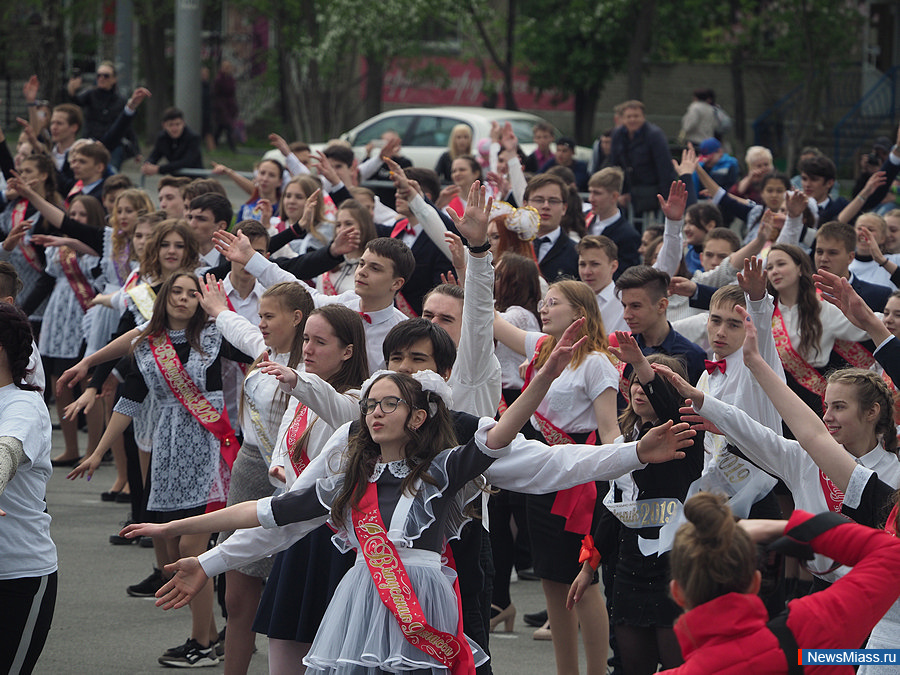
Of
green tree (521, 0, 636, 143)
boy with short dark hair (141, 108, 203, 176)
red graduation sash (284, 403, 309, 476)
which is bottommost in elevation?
red graduation sash (284, 403, 309, 476)

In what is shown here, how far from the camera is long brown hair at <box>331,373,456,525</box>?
4.02 meters

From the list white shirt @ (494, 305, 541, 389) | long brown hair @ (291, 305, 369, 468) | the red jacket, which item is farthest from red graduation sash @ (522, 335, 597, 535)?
the red jacket

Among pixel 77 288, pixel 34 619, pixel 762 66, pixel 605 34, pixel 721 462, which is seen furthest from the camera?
pixel 762 66

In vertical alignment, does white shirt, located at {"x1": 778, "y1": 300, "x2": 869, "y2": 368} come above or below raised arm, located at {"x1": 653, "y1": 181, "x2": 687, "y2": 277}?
below

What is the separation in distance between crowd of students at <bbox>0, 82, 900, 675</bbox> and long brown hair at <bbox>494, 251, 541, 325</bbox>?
0.02 meters

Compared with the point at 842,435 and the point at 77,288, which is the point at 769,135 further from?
the point at 842,435

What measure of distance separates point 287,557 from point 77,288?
5.71 meters

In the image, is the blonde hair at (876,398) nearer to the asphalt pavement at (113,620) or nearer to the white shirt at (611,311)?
the asphalt pavement at (113,620)

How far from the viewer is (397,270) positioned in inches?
234

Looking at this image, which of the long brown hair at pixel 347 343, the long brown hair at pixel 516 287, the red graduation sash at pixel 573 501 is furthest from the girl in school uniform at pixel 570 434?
the long brown hair at pixel 347 343

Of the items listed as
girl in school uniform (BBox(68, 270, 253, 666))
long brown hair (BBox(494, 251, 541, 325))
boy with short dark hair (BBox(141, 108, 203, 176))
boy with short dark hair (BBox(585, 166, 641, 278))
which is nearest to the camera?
girl in school uniform (BBox(68, 270, 253, 666))

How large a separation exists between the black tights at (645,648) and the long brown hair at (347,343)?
1454 millimetres

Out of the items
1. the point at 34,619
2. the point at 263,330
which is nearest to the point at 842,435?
the point at 263,330

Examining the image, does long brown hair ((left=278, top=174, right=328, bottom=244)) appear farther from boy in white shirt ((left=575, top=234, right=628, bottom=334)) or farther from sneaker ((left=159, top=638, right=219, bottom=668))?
sneaker ((left=159, top=638, right=219, bottom=668))
